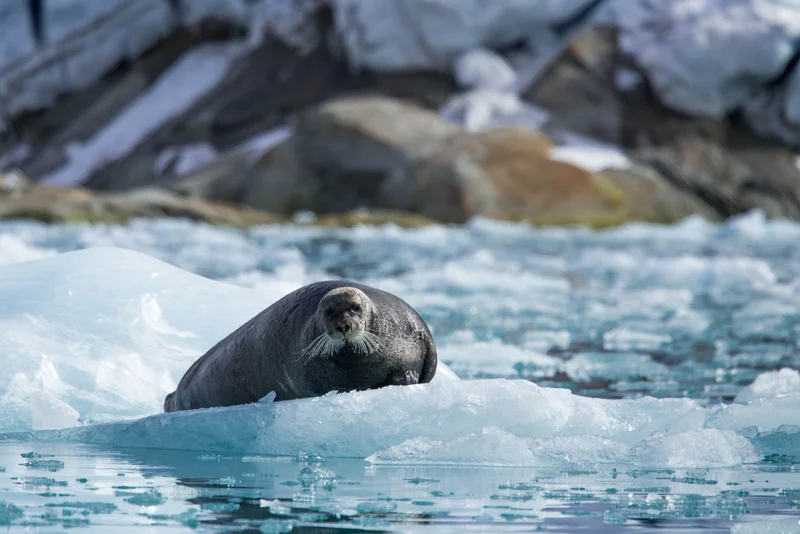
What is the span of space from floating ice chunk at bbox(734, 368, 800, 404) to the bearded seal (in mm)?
1439

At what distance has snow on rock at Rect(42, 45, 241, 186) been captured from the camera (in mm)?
31328

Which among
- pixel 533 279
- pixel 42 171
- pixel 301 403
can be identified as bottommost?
pixel 301 403

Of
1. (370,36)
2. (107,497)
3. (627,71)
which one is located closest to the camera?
(107,497)

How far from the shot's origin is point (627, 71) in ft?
84.6

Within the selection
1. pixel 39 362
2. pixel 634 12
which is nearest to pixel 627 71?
pixel 634 12

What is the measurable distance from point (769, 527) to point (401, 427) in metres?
1.28

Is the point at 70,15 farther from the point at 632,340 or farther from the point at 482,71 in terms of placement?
the point at 632,340

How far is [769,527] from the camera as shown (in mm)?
2803

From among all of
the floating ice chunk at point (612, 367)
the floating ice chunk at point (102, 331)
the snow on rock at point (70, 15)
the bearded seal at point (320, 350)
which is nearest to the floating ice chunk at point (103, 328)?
the floating ice chunk at point (102, 331)

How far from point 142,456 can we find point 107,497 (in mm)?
738

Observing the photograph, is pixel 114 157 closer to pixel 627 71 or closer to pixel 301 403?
pixel 627 71

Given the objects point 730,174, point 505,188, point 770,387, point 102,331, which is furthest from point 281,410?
point 730,174

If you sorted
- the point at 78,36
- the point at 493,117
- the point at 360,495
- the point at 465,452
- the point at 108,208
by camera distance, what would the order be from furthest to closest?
the point at 78,36 < the point at 493,117 < the point at 108,208 < the point at 465,452 < the point at 360,495

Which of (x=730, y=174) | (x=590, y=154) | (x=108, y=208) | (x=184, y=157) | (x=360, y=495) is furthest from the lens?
(x=184, y=157)
